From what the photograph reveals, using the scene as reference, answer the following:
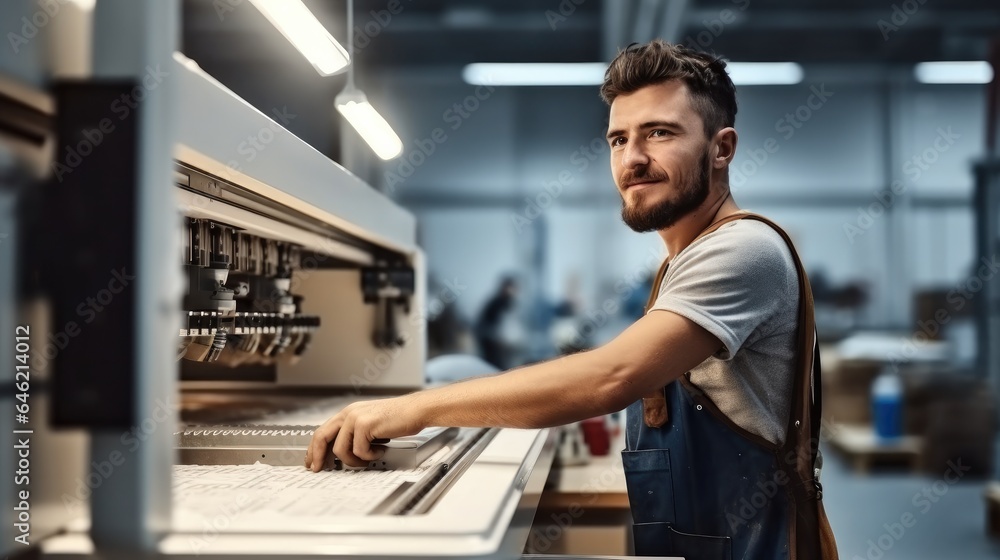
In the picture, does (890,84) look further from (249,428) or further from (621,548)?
(249,428)

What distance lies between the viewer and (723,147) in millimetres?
1598

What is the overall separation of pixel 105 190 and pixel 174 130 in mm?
96

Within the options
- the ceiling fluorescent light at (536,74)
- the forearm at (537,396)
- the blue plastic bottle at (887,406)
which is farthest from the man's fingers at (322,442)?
the ceiling fluorescent light at (536,74)

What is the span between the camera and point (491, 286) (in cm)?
587

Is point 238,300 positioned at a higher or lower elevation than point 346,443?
higher

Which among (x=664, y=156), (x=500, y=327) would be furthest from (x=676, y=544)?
(x=500, y=327)

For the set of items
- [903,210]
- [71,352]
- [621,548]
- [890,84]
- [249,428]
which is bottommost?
[621,548]

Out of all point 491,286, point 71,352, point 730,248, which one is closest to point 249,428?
point 71,352

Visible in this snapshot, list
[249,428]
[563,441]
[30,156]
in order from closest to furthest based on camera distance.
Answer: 1. [30,156]
2. [249,428]
3. [563,441]

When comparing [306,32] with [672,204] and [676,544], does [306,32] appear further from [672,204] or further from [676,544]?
[676,544]

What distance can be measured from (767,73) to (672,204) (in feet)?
16.1

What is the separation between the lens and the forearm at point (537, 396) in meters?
1.19

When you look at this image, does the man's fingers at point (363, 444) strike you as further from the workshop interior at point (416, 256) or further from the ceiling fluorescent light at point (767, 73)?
the ceiling fluorescent light at point (767, 73)

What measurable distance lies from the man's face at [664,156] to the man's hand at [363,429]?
24.3 inches
